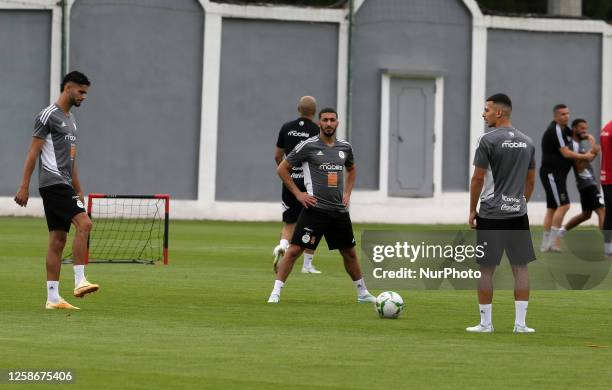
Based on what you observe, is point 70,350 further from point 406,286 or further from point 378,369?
point 406,286

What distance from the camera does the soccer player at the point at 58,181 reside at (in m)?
13.9

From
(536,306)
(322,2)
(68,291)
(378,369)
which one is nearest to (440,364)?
(378,369)

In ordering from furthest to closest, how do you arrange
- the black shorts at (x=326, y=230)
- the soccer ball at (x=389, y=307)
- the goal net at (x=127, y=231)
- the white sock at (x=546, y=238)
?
the white sock at (x=546, y=238), the goal net at (x=127, y=231), the black shorts at (x=326, y=230), the soccer ball at (x=389, y=307)

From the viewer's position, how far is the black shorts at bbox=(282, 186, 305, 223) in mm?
19609

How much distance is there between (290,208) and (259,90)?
17.0 m

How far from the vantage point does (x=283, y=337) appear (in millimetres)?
11883

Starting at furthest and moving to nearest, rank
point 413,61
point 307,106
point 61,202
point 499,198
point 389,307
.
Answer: point 413,61, point 307,106, point 61,202, point 389,307, point 499,198

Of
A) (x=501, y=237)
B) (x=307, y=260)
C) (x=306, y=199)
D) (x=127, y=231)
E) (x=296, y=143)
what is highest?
(x=296, y=143)

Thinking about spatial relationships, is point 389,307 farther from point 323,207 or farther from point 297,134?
point 297,134

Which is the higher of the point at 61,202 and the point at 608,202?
the point at 608,202

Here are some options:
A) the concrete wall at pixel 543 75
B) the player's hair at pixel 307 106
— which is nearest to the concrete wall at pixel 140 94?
the concrete wall at pixel 543 75

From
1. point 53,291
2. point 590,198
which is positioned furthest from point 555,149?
point 53,291

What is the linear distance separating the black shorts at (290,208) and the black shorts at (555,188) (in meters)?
6.06

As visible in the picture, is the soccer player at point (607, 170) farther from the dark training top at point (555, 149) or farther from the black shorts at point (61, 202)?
the black shorts at point (61, 202)
